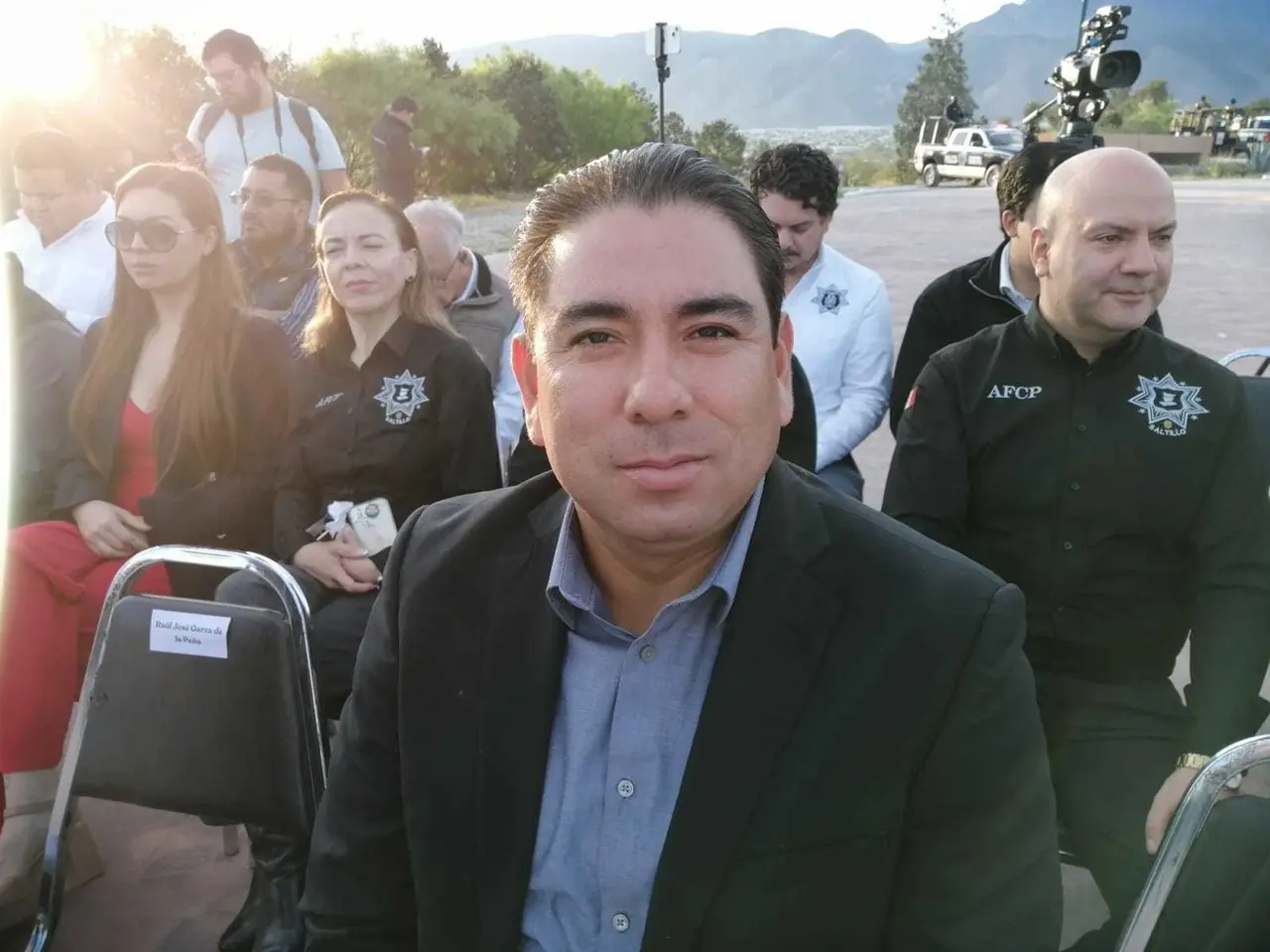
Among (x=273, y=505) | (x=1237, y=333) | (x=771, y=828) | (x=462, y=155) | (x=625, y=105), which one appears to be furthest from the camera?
(x=625, y=105)

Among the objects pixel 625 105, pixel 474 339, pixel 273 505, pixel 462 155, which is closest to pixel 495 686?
pixel 273 505

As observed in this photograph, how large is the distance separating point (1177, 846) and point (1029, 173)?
222 centimetres

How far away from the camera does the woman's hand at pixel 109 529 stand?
2.77m

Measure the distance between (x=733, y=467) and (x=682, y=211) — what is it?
311mm

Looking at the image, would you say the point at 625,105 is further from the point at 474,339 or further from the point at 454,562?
the point at 454,562

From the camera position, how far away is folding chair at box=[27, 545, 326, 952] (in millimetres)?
2004

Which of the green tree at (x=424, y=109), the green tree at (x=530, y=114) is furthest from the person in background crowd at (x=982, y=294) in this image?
the green tree at (x=530, y=114)

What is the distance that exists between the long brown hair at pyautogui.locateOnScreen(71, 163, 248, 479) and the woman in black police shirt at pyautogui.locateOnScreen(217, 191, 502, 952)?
0.68 ft

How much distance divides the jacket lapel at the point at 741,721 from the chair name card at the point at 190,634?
117 cm

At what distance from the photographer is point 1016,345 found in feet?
7.57

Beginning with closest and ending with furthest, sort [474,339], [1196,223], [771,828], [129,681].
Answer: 1. [771,828]
2. [129,681]
3. [474,339]
4. [1196,223]

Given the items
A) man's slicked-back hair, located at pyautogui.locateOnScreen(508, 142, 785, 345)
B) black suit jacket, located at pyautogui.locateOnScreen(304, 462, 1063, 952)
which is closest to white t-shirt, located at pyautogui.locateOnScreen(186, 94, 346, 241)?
man's slicked-back hair, located at pyautogui.locateOnScreen(508, 142, 785, 345)

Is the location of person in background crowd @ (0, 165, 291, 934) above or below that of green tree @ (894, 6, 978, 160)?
below

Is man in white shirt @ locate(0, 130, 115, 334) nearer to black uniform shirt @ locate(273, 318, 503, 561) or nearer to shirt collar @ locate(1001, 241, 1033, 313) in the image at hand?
black uniform shirt @ locate(273, 318, 503, 561)
